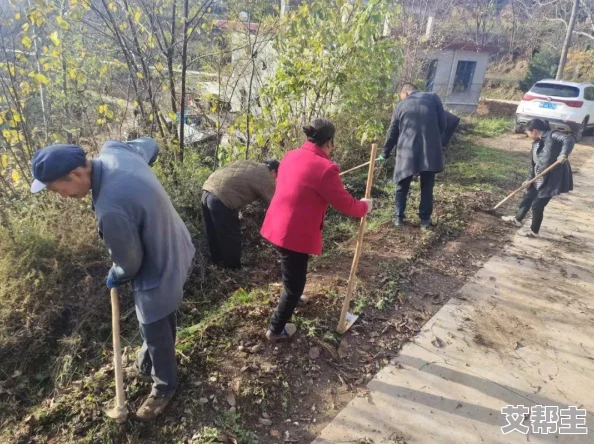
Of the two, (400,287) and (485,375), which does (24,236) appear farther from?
(485,375)

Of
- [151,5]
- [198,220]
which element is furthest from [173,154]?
[151,5]

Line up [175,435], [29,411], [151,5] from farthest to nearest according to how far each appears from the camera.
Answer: [151,5]
[29,411]
[175,435]

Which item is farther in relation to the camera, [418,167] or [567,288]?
[418,167]

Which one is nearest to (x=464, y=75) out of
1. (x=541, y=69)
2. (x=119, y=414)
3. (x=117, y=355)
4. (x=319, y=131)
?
(x=541, y=69)

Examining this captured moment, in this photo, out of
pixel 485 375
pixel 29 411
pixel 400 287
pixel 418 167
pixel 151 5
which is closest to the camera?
pixel 29 411

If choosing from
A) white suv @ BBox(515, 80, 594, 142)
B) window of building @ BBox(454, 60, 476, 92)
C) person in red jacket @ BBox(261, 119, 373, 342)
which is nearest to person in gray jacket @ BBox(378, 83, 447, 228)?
person in red jacket @ BBox(261, 119, 373, 342)

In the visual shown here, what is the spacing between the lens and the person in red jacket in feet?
8.27

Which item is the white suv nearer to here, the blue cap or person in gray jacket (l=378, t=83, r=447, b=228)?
person in gray jacket (l=378, t=83, r=447, b=228)

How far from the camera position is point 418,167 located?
15.1ft

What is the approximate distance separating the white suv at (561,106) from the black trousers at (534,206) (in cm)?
700

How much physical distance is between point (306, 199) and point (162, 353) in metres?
1.26

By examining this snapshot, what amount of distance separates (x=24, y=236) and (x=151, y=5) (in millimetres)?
2540

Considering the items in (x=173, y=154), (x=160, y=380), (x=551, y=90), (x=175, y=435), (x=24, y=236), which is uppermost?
(x=551, y=90)

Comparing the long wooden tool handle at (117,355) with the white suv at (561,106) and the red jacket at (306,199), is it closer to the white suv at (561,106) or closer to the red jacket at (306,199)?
the red jacket at (306,199)
